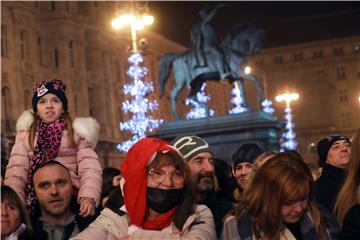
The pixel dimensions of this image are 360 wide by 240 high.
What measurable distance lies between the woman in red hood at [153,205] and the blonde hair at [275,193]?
0.85ft

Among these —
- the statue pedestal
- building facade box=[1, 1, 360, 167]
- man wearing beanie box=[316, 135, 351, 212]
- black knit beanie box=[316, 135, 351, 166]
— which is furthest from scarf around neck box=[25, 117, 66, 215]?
building facade box=[1, 1, 360, 167]

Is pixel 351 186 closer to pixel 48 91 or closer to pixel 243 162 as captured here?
pixel 243 162

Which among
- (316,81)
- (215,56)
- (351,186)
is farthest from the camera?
(316,81)

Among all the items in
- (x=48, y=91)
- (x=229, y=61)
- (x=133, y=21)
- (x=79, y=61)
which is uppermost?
(x=79, y=61)

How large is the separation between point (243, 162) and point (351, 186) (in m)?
2.04

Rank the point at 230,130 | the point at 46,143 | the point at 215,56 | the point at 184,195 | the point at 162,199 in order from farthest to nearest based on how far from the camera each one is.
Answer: the point at 215,56 < the point at 230,130 < the point at 46,143 < the point at 184,195 < the point at 162,199

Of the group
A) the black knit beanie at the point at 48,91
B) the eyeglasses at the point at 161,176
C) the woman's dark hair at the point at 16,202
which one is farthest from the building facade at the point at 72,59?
the eyeglasses at the point at 161,176

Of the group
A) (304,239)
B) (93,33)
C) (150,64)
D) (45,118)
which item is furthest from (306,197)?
(150,64)

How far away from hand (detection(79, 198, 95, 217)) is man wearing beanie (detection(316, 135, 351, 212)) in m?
1.93

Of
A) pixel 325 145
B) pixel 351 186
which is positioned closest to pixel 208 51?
pixel 325 145

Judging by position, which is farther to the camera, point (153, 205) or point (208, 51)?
point (208, 51)

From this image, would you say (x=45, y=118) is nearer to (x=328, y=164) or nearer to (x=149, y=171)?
(x=149, y=171)

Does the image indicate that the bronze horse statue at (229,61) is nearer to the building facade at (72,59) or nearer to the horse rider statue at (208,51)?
the horse rider statue at (208,51)

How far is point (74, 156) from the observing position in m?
5.24
